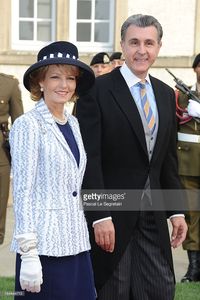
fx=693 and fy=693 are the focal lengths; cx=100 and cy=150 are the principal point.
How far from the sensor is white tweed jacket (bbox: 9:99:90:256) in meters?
2.77

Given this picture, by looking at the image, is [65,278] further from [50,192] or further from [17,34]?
[17,34]

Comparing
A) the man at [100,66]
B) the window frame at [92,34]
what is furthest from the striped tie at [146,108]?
the window frame at [92,34]

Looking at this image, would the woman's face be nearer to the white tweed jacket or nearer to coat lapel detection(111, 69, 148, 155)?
the white tweed jacket

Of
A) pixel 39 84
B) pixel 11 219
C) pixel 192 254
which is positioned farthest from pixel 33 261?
pixel 11 219

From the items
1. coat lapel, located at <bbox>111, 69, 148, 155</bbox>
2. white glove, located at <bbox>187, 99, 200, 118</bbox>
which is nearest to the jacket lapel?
coat lapel, located at <bbox>111, 69, 148, 155</bbox>

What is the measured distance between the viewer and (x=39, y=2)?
981 cm

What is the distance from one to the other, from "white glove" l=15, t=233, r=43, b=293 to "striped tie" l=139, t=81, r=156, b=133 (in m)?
1.05

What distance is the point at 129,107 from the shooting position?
136 inches

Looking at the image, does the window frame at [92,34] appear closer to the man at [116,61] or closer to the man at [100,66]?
the man at [116,61]

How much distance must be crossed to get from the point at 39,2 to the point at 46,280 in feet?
24.6

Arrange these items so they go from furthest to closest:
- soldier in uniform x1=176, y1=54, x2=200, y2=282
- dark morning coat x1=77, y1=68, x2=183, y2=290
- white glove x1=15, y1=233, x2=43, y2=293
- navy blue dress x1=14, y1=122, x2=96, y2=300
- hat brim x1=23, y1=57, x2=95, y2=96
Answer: soldier in uniform x1=176, y1=54, x2=200, y2=282 → dark morning coat x1=77, y1=68, x2=183, y2=290 → hat brim x1=23, y1=57, x2=95, y2=96 → navy blue dress x1=14, y1=122, x2=96, y2=300 → white glove x1=15, y1=233, x2=43, y2=293

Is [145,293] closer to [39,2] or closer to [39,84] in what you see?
[39,84]

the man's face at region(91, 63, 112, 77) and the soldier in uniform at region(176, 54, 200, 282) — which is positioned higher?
the man's face at region(91, 63, 112, 77)

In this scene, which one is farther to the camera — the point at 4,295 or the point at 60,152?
the point at 4,295
